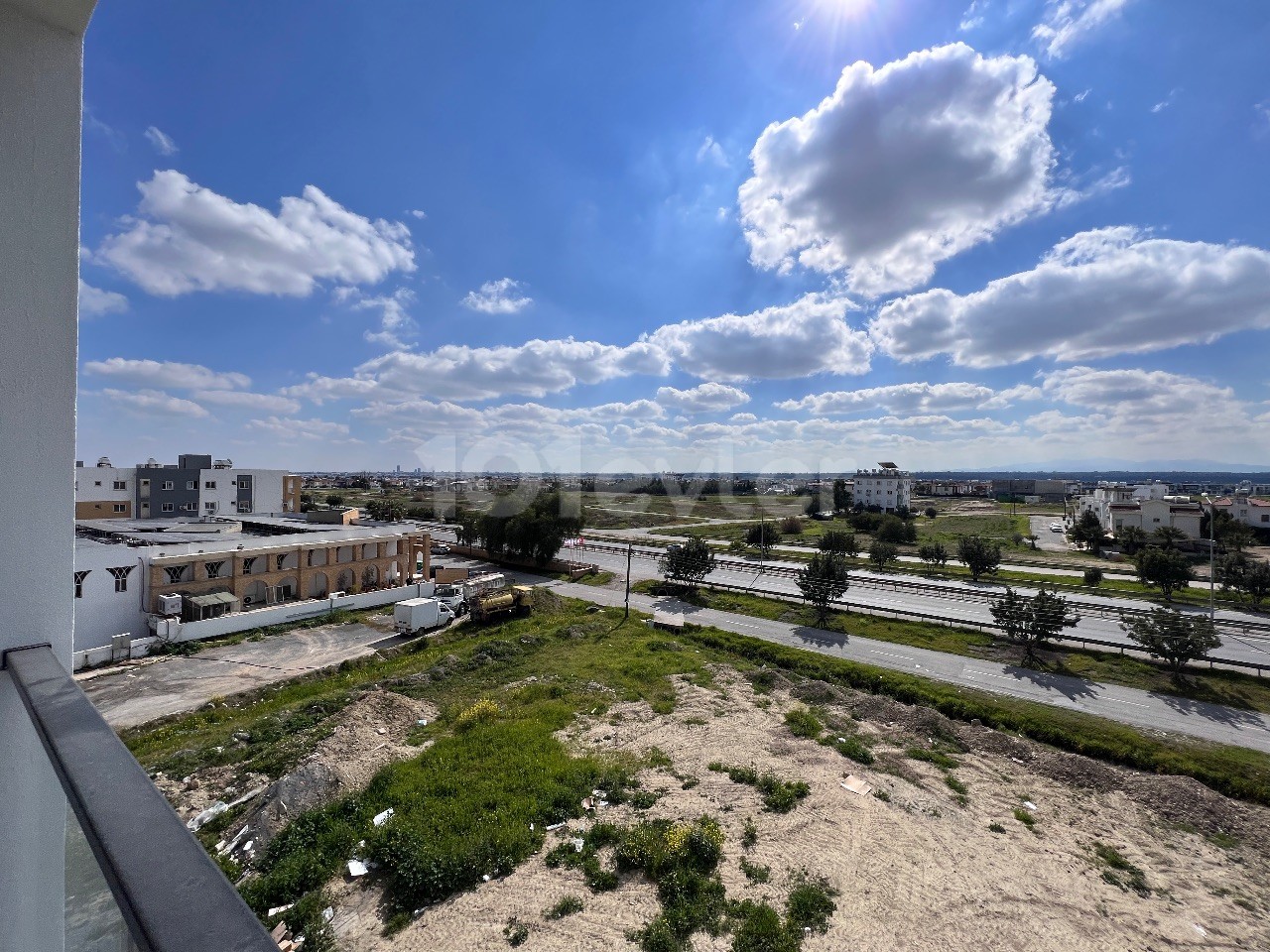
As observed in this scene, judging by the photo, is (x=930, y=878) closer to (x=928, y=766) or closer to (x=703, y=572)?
(x=928, y=766)

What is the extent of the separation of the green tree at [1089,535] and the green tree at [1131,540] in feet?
4.28

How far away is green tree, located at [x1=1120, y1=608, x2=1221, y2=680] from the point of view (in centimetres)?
1714

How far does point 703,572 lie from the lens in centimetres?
2873

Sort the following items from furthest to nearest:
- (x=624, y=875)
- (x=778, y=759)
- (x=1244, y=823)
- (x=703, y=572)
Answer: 1. (x=703, y=572)
2. (x=778, y=759)
3. (x=1244, y=823)
4. (x=624, y=875)

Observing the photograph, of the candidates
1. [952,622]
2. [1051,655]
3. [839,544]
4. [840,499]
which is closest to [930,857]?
[1051,655]

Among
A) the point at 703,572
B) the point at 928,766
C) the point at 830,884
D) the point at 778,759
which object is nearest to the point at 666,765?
the point at 778,759

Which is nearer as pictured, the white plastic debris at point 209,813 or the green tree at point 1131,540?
the white plastic debris at point 209,813

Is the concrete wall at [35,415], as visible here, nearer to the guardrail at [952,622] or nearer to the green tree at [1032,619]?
the green tree at [1032,619]

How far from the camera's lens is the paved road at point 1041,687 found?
14.3m

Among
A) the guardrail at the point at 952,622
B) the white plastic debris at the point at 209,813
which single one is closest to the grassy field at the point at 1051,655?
the guardrail at the point at 952,622

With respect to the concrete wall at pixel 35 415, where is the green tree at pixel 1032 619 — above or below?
below

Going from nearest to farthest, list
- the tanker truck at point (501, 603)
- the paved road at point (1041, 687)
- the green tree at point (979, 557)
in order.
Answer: the paved road at point (1041, 687) < the tanker truck at point (501, 603) < the green tree at point (979, 557)

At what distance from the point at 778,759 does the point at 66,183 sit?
1262cm

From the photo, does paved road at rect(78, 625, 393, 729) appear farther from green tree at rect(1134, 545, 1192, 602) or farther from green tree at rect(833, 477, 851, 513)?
green tree at rect(833, 477, 851, 513)
